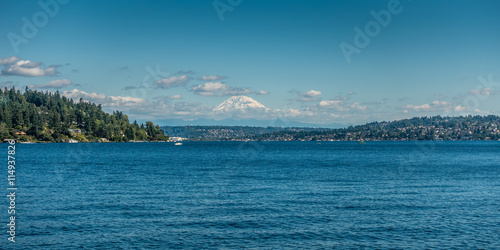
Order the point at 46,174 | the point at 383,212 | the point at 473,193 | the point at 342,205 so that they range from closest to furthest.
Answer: the point at 383,212 < the point at 342,205 < the point at 473,193 < the point at 46,174

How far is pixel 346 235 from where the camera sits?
116 ft

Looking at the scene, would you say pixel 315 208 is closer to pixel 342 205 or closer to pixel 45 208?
pixel 342 205

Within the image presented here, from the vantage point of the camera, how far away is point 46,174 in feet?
266

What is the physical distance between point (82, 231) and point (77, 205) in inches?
488

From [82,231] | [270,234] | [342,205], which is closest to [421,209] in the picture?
[342,205]

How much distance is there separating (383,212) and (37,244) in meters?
32.4

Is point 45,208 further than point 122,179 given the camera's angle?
No

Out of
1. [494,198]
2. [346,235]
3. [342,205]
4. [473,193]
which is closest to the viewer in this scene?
[346,235]

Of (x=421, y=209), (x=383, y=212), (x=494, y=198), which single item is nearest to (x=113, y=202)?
(x=383, y=212)

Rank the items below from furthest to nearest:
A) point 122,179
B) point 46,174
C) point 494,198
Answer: point 46,174
point 122,179
point 494,198

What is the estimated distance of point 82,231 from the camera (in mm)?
35594

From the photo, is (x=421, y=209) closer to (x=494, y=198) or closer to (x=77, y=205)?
(x=494, y=198)

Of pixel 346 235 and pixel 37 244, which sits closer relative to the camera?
pixel 37 244

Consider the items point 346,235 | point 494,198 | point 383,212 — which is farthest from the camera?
point 494,198
